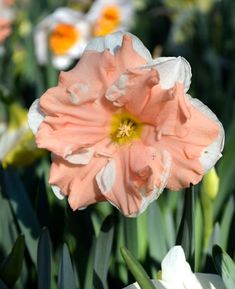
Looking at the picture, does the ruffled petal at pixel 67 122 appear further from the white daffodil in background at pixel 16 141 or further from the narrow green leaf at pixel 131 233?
the white daffodil in background at pixel 16 141

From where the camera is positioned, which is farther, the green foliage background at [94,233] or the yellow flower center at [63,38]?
the yellow flower center at [63,38]

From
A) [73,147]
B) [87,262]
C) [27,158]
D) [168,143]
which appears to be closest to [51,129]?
[73,147]

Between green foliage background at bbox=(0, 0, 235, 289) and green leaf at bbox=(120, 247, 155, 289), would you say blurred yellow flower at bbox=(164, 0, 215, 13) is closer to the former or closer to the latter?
green foliage background at bbox=(0, 0, 235, 289)

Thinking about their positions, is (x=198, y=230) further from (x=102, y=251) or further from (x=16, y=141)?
(x=16, y=141)

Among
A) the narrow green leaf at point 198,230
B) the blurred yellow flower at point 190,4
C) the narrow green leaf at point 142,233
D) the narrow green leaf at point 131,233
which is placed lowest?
the blurred yellow flower at point 190,4

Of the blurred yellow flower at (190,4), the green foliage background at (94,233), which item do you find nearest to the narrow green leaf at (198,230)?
the green foliage background at (94,233)

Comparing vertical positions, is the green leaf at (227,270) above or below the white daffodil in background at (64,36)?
above

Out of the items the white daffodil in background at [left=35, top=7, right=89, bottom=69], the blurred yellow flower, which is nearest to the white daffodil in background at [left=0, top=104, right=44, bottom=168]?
the white daffodil in background at [left=35, top=7, right=89, bottom=69]
